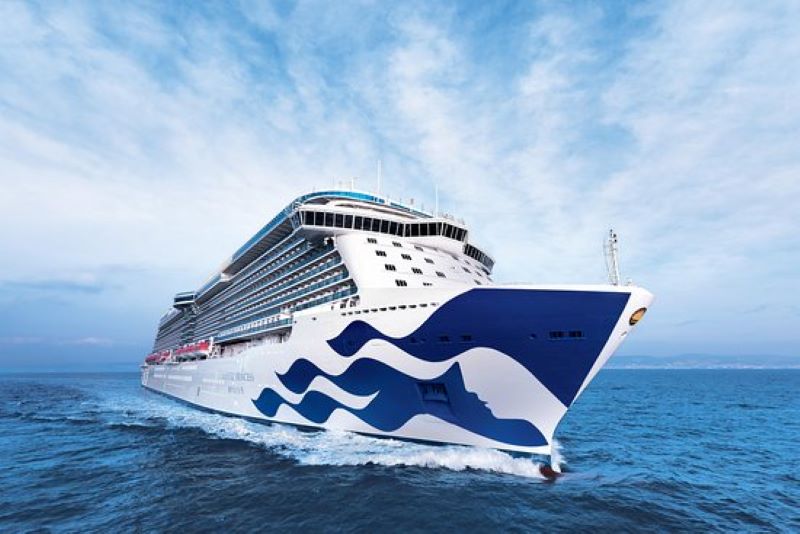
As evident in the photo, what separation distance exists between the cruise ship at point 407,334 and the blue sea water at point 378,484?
55.3 inches

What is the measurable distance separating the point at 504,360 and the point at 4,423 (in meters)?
36.6

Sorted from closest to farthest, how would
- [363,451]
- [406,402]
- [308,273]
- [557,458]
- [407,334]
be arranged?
1. [407,334]
2. [406,402]
3. [363,451]
4. [557,458]
5. [308,273]

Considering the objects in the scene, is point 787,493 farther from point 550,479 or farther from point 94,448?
point 94,448

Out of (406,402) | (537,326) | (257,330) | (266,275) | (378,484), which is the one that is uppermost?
(266,275)

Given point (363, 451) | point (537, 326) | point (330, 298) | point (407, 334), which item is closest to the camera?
point (537, 326)

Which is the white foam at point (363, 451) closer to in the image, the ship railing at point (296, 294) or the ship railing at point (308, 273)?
the ship railing at point (296, 294)

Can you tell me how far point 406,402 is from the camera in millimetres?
16672

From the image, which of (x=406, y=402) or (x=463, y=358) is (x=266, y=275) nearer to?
(x=406, y=402)

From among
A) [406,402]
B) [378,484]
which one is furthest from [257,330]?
[378,484]

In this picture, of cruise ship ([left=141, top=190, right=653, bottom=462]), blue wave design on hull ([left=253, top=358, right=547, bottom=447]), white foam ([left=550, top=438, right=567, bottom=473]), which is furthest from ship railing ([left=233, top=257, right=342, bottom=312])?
white foam ([left=550, top=438, right=567, bottom=473])

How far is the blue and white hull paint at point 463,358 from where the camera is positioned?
14.0 meters

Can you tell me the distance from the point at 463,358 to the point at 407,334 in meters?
2.42

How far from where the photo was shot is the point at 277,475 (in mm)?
15086

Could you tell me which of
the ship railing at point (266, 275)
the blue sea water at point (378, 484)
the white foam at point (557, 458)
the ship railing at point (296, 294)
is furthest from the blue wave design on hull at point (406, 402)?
the ship railing at point (266, 275)
